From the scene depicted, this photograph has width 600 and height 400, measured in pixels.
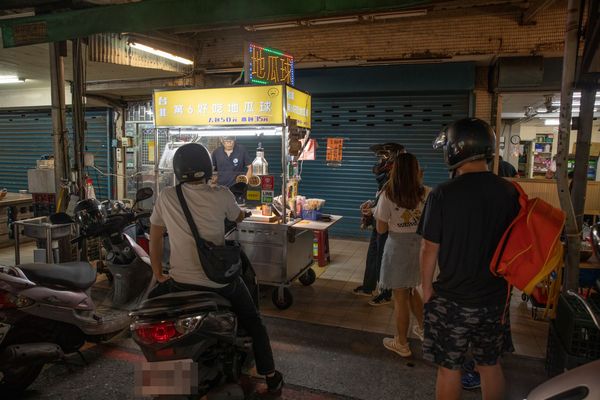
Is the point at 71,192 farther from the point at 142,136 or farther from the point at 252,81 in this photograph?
the point at 142,136

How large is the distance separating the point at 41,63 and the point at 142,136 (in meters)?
2.68

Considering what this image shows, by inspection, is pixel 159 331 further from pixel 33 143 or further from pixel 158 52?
pixel 33 143

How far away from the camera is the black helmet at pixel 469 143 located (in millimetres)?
2545

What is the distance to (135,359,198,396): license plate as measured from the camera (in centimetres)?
244

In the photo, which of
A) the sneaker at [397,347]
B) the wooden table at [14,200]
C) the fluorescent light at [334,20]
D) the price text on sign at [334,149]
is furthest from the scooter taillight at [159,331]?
the wooden table at [14,200]

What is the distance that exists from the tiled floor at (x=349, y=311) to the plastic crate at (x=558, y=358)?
0.88 meters

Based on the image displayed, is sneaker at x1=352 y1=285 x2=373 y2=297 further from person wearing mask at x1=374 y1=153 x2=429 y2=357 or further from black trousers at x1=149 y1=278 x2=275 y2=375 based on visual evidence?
black trousers at x1=149 y1=278 x2=275 y2=375

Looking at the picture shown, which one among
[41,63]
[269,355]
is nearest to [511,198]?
[269,355]

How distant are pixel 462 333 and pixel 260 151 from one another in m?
4.06

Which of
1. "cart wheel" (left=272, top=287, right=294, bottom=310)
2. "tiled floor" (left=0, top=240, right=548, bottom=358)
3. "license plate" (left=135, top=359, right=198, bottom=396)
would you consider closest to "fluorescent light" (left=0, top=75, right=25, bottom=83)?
"tiled floor" (left=0, top=240, right=548, bottom=358)

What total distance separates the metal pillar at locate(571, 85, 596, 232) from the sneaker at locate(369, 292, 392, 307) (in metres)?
2.53

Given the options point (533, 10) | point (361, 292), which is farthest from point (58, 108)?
point (533, 10)

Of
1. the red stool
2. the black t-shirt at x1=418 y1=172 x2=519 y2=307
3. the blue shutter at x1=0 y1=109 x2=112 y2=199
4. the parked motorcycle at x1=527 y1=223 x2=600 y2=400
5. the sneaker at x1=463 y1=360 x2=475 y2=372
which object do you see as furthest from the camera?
the blue shutter at x1=0 y1=109 x2=112 y2=199

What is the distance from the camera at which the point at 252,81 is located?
17.7ft
